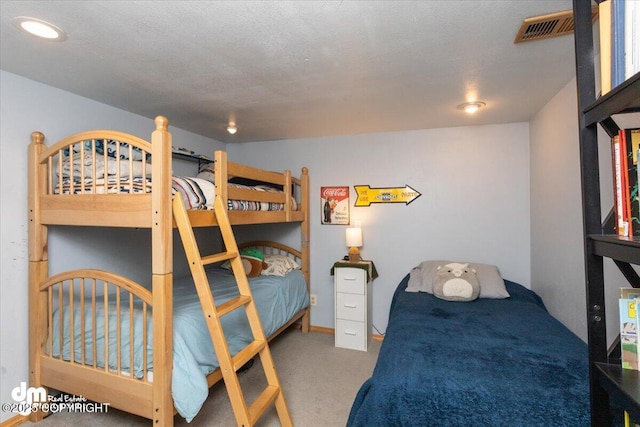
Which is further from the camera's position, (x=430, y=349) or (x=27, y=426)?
(x=27, y=426)

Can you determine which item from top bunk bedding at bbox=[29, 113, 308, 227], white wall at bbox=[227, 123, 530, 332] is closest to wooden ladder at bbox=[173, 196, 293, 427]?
top bunk bedding at bbox=[29, 113, 308, 227]

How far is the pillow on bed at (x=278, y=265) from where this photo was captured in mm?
3172

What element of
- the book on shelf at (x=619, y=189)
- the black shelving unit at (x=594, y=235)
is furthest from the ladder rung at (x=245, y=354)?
the book on shelf at (x=619, y=189)

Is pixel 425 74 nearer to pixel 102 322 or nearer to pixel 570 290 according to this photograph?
pixel 570 290

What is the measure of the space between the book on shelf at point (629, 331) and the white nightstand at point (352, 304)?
224 centimetres

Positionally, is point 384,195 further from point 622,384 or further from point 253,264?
point 622,384

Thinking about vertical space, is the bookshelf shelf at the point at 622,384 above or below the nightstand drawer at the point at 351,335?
above

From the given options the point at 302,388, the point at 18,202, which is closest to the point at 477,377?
the point at 302,388

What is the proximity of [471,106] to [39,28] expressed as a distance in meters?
2.74

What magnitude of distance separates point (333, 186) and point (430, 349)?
7.17 ft

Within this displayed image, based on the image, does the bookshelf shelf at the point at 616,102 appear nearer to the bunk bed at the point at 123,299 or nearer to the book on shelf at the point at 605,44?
the book on shelf at the point at 605,44

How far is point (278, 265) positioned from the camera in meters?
3.22

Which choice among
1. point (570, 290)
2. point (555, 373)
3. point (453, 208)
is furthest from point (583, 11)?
point (453, 208)

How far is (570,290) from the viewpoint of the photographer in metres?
2.07
